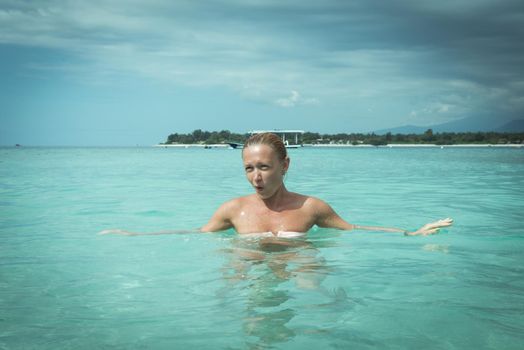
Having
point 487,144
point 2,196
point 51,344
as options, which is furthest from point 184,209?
point 487,144

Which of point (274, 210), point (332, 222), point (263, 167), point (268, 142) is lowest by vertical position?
point (332, 222)

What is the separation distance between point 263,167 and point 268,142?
0.79 feet

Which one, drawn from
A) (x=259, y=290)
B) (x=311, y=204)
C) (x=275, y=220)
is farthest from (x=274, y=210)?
(x=259, y=290)

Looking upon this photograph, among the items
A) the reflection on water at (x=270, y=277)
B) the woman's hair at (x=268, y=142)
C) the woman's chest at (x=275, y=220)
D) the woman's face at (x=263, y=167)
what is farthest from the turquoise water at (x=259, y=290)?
the woman's hair at (x=268, y=142)

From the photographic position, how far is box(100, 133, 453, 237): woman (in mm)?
4441

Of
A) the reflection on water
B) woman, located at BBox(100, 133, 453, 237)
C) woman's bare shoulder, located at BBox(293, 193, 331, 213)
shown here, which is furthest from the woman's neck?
the reflection on water

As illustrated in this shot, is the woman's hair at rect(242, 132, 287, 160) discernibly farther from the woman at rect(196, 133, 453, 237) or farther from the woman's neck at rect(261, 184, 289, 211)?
the woman's neck at rect(261, 184, 289, 211)

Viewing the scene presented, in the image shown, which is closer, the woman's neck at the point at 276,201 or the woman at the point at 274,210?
the woman at the point at 274,210

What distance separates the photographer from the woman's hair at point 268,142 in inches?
172

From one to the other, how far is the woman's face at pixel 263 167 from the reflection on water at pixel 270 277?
22.1 inches

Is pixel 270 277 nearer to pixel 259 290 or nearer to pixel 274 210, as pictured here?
pixel 259 290

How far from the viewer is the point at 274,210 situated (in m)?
4.73

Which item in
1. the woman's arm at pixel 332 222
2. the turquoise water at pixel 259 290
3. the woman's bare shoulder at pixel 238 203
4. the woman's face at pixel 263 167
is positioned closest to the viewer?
the turquoise water at pixel 259 290

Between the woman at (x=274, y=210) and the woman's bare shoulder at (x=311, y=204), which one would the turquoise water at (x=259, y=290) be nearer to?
the woman at (x=274, y=210)
